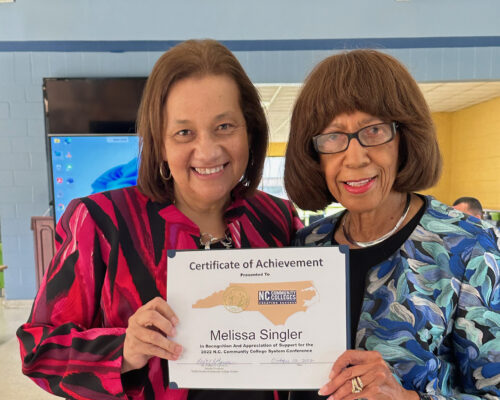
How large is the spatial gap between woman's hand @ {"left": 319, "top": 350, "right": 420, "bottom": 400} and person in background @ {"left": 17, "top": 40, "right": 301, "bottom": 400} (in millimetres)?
325

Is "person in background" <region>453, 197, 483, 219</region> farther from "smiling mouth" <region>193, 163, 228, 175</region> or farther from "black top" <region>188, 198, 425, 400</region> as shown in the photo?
"smiling mouth" <region>193, 163, 228, 175</region>

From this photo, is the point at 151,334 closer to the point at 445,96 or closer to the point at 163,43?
the point at 163,43

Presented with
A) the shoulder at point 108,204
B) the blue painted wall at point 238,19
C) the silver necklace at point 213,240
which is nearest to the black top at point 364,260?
the silver necklace at point 213,240

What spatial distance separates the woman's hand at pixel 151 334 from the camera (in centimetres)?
97

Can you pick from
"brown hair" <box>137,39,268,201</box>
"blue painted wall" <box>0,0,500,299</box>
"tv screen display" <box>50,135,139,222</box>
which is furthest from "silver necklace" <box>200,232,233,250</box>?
"blue painted wall" <box>0,0,500,299</box>

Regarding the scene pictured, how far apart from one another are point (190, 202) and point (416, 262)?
0.75 meters

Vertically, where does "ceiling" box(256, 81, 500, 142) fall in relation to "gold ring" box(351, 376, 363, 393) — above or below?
above

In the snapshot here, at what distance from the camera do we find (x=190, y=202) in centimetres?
133

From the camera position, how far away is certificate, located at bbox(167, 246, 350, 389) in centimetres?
100

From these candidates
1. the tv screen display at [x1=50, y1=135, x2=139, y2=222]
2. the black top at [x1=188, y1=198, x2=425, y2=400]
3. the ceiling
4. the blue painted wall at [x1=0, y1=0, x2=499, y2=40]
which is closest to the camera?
the black top at [x1=188, y1=198, x2=425, y2=400]

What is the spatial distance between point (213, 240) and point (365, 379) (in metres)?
0.63

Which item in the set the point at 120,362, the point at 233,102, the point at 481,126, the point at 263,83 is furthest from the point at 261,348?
the point at 481,126

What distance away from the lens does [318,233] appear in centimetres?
141

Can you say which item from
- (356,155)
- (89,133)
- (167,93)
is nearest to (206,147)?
(167,93)
